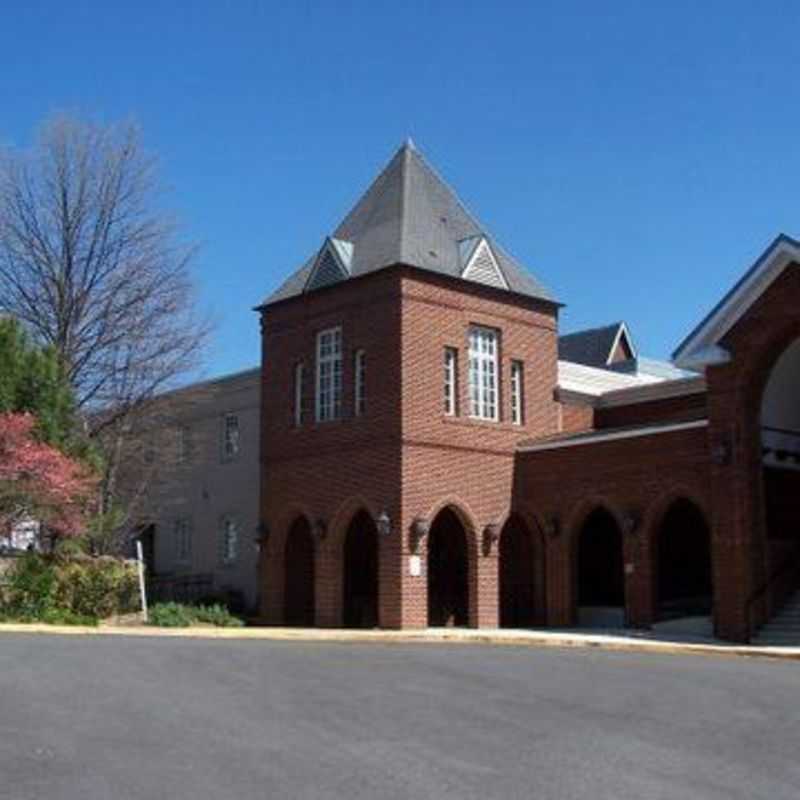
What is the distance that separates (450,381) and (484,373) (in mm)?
1362

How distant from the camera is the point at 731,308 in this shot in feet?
90.4

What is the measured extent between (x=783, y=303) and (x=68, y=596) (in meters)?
17.7

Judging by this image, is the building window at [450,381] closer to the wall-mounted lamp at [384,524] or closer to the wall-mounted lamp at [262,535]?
the wall-mounted lamp at [384,524]

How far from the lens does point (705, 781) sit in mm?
9367

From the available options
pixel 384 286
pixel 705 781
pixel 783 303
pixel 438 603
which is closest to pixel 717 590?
pixel 783 303

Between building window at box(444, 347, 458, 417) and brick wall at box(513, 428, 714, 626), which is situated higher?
building window at box(444, 347, 458, 417)

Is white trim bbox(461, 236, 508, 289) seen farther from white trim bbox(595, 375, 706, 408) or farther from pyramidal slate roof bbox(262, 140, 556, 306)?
white trim bbox(595, 375, 706, 408)

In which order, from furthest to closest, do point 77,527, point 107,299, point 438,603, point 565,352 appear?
point 565,352
point 107,299
point 438,603
point 77,527

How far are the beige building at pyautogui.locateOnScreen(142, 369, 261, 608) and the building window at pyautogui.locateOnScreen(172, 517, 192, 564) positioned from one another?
32mm

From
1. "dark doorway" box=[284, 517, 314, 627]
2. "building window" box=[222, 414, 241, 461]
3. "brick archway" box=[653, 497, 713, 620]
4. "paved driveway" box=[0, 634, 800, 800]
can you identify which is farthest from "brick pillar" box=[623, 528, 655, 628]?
"building window" box=[222, 414, 241, 461]

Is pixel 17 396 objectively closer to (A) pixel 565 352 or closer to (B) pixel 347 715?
(B) pixel 347 715

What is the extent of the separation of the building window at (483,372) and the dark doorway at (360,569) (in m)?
3.93

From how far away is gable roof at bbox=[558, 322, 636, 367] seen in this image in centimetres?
4941

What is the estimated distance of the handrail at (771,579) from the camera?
87.3ft
